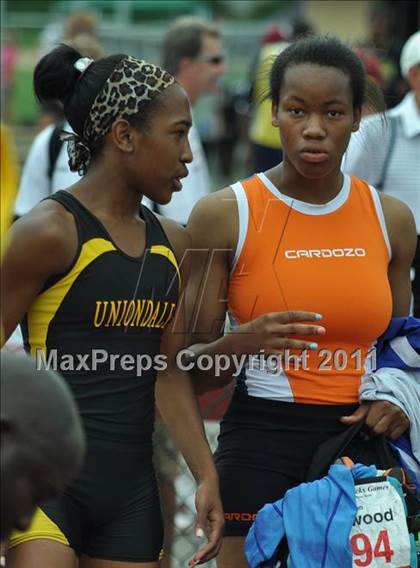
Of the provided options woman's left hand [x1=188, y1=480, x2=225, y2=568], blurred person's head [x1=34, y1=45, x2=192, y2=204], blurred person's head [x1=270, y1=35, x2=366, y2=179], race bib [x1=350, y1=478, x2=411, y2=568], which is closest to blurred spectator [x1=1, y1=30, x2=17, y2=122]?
blurred person's head [x1=270, y1=35, x2=366, y2=179]

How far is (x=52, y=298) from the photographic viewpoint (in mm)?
3680

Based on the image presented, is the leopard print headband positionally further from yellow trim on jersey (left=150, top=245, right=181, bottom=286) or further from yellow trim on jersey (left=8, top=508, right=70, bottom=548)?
yellow trim on jersey (left=8, top=508, right=70, bottom=548)

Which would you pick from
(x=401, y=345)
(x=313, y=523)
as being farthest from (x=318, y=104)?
(x=313, y=523)

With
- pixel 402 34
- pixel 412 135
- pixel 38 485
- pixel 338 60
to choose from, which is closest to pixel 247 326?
pixel 338 60

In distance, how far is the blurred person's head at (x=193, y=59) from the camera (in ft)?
22.3

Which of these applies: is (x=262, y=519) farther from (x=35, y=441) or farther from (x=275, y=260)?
(x=35, y=441)

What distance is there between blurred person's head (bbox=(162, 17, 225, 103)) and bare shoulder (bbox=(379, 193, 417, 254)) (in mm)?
2678

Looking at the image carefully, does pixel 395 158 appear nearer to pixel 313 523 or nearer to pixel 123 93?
pixel 123 93

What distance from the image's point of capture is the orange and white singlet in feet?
13.2

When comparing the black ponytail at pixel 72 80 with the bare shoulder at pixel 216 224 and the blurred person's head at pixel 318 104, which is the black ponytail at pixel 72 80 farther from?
the blurred person's head at pixel 318 104

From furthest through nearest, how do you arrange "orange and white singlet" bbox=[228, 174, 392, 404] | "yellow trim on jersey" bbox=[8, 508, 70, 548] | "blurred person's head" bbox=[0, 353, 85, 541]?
"orange and white singlet" bbox=[228, 174, 392, 404], "yellow trim on jersey" bbox=[8, 508, 70, 548], "blurred person's head" bbox=[0, 353, 85, 541]

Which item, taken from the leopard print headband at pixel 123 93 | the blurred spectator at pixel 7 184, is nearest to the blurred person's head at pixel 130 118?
the leopard print headband at pixel 123 93

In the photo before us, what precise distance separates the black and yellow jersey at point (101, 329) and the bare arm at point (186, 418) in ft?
0.59

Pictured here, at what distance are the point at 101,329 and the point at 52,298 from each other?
0.17 metres
